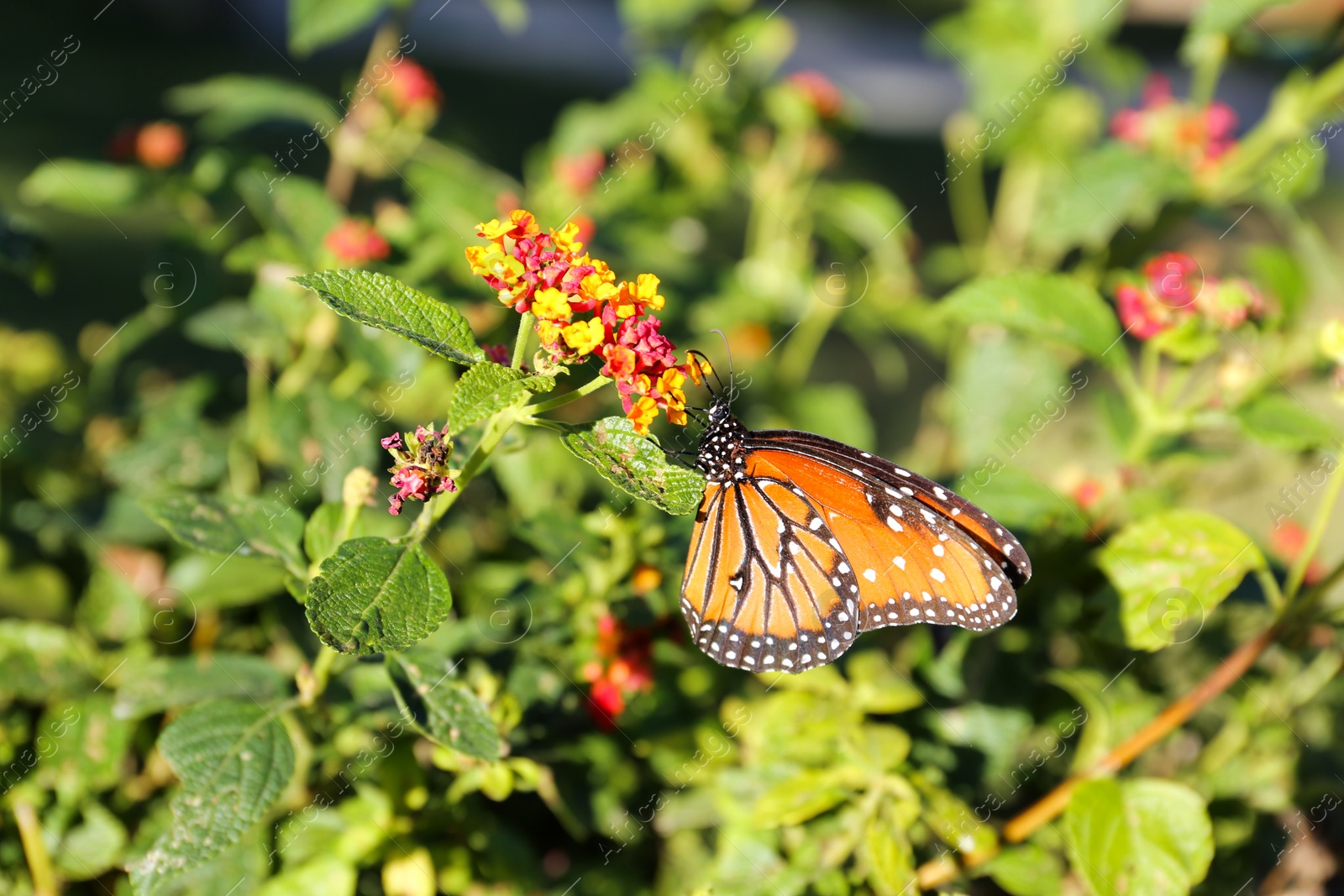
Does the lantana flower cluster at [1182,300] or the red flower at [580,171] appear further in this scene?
the red flower at [580,171]

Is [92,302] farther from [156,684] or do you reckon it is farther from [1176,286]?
[1176,286]

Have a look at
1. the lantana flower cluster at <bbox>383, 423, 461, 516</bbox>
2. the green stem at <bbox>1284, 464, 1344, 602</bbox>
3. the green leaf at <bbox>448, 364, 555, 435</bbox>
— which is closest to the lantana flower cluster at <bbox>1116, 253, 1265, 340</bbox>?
the green stem at <bbox>1284, 464, 1344, 602</bbox>

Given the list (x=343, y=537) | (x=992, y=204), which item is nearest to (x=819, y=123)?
(x=343, y=537)

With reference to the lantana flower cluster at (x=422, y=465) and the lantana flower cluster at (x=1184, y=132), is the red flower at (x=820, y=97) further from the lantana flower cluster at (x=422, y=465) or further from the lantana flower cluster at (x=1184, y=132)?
the lantana flower cluster at (x=422, y=465)

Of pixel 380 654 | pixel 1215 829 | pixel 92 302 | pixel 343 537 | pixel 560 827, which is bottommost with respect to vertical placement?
Answer: pixel 92 302

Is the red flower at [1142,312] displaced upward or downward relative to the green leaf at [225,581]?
upward

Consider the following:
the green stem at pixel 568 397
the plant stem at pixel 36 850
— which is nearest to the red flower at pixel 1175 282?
the green stem at pixel 568 397

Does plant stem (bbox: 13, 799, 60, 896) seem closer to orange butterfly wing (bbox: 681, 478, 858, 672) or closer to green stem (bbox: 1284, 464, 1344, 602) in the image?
orange butterfly wing (bbox: 681, 478, 858, 672)

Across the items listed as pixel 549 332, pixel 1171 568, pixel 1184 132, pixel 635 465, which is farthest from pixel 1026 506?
pixel 1184 132
